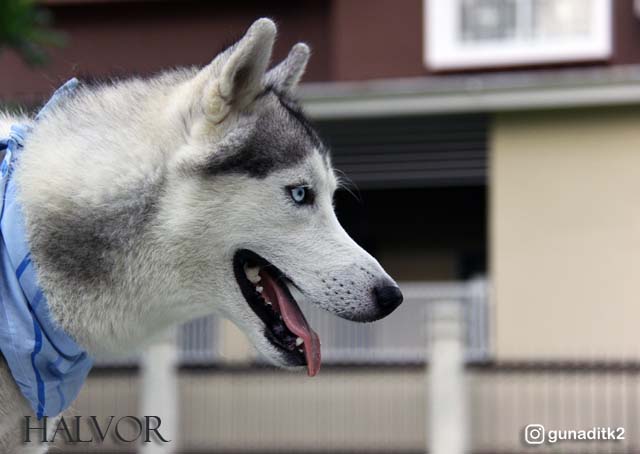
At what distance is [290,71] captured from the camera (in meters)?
3.51

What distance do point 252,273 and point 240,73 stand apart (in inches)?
22.5

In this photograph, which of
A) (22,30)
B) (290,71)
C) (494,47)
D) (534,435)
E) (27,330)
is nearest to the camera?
(27,330)

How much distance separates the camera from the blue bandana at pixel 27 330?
288cm

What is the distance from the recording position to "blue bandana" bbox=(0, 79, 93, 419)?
2.88 metres

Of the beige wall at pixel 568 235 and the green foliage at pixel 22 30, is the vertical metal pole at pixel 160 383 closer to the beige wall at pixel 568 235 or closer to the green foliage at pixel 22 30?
the green foliage at pixel 22 30

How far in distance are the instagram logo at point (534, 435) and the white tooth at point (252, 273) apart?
8.56m

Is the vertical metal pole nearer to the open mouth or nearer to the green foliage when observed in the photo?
the green foliage

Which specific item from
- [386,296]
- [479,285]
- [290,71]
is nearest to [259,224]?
[386,296]

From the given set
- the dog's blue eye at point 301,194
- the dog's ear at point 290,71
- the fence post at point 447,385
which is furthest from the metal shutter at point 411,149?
the dog's blue eye at point 301,194

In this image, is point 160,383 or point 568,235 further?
point 568,235

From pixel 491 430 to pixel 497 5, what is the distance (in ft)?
16.9

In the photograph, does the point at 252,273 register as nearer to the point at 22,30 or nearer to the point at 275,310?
the point at 275,310

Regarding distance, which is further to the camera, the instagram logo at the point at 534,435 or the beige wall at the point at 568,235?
the beige wall at the point at 568,235

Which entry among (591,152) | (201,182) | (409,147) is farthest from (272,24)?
(409,147)
